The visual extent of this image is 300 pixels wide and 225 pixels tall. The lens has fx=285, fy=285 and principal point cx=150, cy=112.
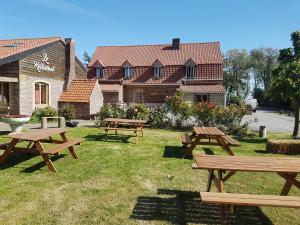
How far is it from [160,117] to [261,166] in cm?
1086

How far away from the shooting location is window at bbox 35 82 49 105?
1889 centimetres

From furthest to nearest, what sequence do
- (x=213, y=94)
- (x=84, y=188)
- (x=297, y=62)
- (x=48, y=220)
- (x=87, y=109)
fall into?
1. (x=213, y=94)
2. (x=87, y=109)
3. (x=297, y=62)
4. (x=84, y=188)
5. (x=48, y=220)

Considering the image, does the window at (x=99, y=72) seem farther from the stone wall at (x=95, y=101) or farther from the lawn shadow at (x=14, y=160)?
the lawn shadow at (x=14, y=160)

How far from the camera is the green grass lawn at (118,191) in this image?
4204mm

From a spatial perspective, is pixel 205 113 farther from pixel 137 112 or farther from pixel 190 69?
pixel 190 69

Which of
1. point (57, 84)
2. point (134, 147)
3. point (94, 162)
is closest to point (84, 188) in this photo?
point (94, 162)

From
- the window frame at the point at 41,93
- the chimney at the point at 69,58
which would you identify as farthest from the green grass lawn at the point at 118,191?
the chimney at the point at 69,58

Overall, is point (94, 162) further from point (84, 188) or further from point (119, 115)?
point (119, 115)

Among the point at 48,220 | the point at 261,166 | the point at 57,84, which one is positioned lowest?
the point at 48,220

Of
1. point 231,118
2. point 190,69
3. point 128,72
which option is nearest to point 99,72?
point 128,72

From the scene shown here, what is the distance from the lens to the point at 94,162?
24.0 feet

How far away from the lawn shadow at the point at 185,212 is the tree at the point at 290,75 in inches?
380

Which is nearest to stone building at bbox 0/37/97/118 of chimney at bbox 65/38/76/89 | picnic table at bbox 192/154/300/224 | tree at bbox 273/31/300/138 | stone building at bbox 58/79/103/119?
chimney at bbox 65/38/76/89

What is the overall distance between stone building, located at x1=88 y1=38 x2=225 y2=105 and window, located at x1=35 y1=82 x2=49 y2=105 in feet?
37.8
